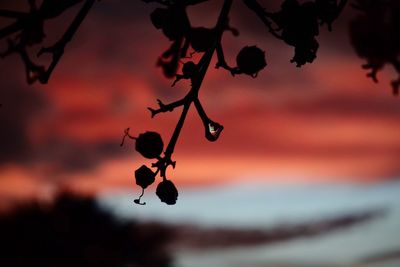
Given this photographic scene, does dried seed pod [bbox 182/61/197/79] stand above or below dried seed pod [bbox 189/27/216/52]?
above

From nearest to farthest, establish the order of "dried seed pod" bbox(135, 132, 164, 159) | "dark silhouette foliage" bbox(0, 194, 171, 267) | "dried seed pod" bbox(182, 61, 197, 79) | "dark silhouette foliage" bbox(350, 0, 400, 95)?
"dark silhouette foliage" bbox(350, 0, 400, 95)
"dried seed pod" bbox(182, 61, 197, 79)
"dried seed pod" bbox(135, 132, 164, 159)
"dark silhouette foliage" bbox(0, 194, 171, 267)

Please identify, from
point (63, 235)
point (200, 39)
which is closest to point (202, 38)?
point (200, 39)

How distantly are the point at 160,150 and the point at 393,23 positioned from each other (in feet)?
7.33

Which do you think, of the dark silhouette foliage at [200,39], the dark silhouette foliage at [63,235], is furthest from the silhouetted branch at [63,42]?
the dark silhouette foliage at [63,235]

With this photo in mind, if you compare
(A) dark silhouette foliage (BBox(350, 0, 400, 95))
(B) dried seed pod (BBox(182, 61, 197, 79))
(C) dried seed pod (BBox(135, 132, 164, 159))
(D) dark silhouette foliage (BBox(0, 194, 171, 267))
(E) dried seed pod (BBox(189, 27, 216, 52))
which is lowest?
(A) dark silhouette foliage (BBox(350, 0, 400, 95))

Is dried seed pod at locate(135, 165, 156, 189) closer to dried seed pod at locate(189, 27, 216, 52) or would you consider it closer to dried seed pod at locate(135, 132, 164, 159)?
dried seed pod at locate(135, 132, 164, 159)

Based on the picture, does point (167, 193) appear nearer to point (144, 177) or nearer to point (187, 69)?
point (144, 177)

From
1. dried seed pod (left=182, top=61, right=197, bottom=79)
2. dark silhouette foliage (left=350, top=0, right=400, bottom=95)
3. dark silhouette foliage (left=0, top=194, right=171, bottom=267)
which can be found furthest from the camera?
dark silhouette foliage (left=0, top=194, right=171, bottom=267)

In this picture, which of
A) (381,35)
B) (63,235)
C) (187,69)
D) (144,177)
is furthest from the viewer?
(63,235)

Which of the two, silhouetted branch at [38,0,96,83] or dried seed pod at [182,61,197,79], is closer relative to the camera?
silhouetted branch at [38,0,96,83]

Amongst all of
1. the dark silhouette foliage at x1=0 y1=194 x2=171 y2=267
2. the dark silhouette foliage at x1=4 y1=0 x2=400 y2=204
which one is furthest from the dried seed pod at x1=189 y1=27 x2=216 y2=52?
the dark silhouette foliage at x1=0 y1=194 x2=171 y2=267

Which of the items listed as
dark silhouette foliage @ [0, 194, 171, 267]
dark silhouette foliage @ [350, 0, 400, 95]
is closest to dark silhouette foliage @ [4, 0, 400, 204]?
dark silhouette foliage @ [350, 0, 400, 95]

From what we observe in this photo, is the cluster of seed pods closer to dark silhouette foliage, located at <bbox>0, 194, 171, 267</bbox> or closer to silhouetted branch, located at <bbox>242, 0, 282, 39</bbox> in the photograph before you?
silhouetted branch, located at <bbox>242, 0, 282, 39</bbox>

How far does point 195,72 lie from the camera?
4.42 m
